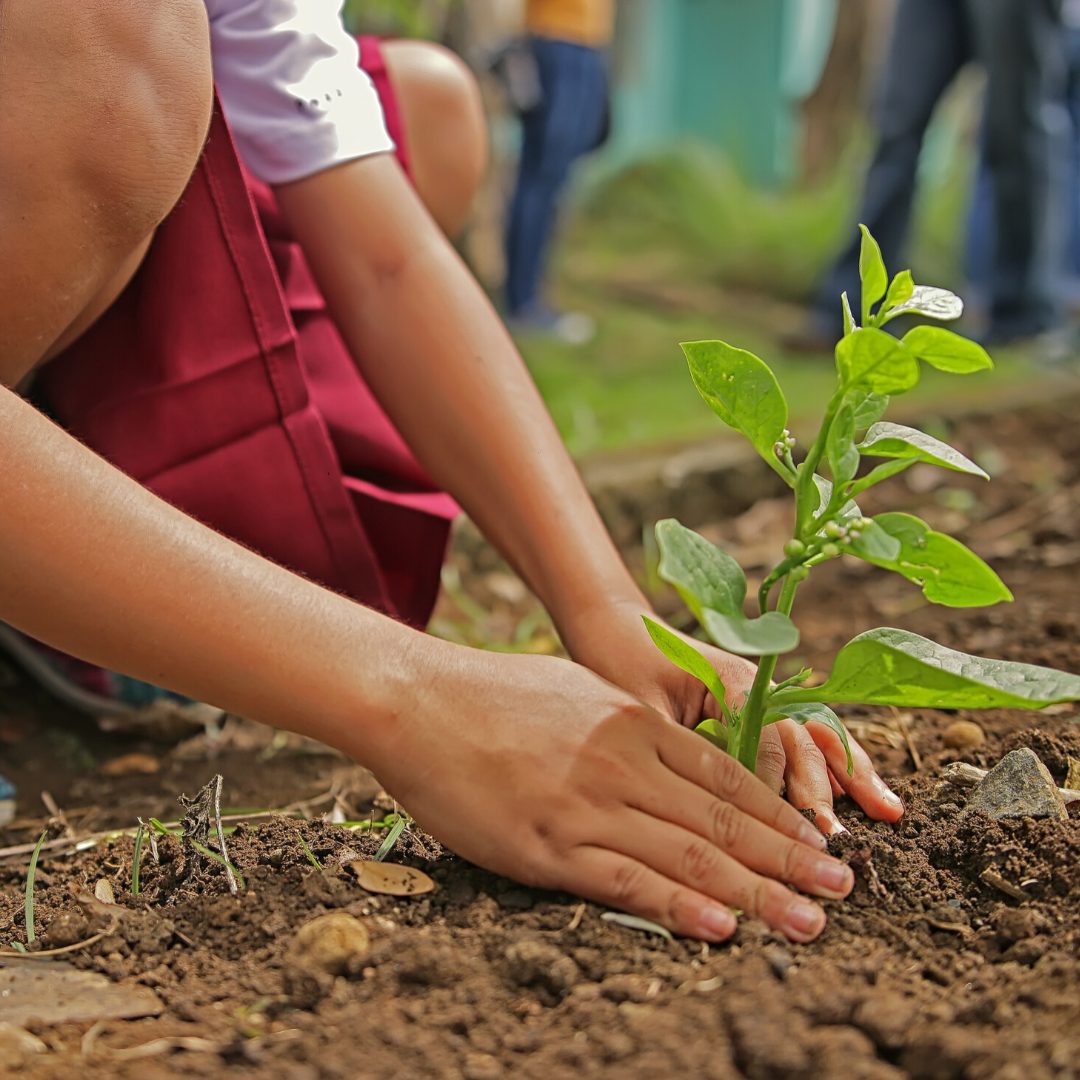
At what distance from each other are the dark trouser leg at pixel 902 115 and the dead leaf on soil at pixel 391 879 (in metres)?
3.15

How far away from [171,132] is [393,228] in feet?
1.01

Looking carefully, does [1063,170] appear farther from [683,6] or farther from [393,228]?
[683,6]

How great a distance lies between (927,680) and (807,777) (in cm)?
22

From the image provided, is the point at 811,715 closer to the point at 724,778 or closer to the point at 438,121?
the point at 724,778

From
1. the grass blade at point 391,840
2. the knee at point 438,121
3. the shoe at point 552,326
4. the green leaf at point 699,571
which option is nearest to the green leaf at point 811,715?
the green leaf at point 699,571

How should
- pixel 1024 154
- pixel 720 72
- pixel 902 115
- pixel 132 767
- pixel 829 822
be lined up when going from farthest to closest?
pixel 720 72 < pixel 902 115 < pixel 1024 154 < pixel 132 767 < pixel 829 822

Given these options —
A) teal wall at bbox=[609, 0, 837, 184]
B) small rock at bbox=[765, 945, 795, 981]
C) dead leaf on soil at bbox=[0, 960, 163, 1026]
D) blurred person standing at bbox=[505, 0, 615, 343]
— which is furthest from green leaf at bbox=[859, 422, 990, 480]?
teal wall at bbox=[609, 0, 837, 184]

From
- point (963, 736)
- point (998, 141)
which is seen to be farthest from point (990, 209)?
point (963, 736)

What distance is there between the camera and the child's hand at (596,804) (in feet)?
3.22

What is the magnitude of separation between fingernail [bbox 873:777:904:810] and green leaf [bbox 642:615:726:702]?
0.19m

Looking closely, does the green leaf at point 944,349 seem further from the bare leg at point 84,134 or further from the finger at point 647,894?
the bare leg at point 84,134

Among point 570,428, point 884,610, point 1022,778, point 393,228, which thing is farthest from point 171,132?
point 570,428

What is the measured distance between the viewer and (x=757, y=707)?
Result: 1.06 metres

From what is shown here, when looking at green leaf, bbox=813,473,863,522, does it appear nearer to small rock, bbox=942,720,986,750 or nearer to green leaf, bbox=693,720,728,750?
green leaf, bbox=693,720,728,750
